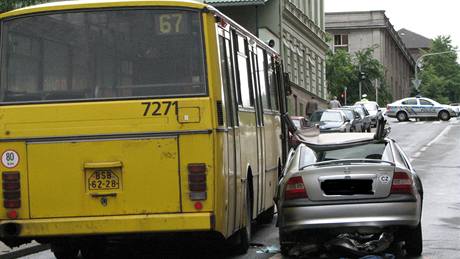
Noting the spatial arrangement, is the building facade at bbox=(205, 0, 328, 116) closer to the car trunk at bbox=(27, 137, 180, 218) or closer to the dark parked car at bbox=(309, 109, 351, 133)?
the dark parked car at bbox=(309, 109, 351, 133)

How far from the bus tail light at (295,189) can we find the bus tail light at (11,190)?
9.59 feet

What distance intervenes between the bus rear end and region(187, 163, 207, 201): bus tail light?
10 millimetres

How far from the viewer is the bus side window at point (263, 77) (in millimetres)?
12672

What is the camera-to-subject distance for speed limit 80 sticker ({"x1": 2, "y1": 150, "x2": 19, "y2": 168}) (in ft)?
28.7

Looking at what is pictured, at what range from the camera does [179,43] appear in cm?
889

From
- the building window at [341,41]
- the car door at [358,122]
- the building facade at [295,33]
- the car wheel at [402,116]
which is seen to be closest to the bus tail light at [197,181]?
the building facade at [295,33]

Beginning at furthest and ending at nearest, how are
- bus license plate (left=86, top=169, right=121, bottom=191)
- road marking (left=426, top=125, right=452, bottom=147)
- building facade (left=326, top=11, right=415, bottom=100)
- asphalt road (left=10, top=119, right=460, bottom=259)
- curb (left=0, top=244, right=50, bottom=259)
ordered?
building facade (left=326, top=11, right=415, bottom=100)
road marking (left=426, top=125, right=452, bottom=147)
curb (left=0, top=244, right=50, bottom=259)
asphalt road (left=10, top=119, right=460, bottom=259)
bus license plate (left=86, top=169, right=121, bottom=191)

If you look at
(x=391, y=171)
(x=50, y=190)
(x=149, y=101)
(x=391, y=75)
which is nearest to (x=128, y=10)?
(x=149, y=101)

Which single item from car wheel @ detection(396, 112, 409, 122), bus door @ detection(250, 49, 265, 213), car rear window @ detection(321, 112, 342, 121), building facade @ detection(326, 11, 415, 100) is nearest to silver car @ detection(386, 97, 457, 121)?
car wheel @ detection(396, 112, 409, 122)

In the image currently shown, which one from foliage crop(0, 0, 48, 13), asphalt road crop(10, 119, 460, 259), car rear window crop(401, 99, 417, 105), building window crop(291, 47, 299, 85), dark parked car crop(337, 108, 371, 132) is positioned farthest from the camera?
car rear window crop(401, 99, 417, 105)

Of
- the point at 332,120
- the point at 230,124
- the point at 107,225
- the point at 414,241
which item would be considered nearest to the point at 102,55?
the point at 230,124

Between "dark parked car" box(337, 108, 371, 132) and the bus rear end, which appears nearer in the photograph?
the bus rear end

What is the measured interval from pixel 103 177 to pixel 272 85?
19.4ft

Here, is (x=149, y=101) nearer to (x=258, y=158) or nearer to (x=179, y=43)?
(x=179, y=43)
